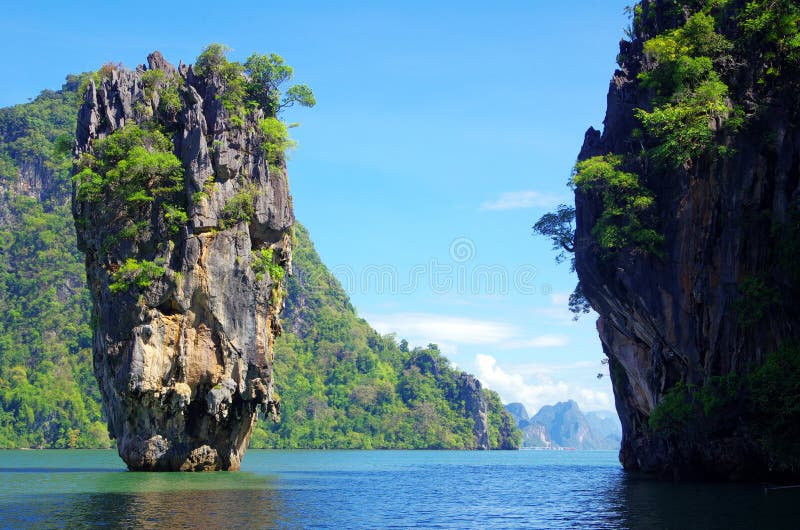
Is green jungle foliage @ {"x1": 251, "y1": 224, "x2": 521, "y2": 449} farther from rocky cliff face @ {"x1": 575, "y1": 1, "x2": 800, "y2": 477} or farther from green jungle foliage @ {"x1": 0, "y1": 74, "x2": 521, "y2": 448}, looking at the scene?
rocky cliff face @ {"x1": 575, "y1": 1, "x2": 800, "y2": 477}

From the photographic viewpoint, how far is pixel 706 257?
34.8 m

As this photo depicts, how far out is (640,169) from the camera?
39.6 meters

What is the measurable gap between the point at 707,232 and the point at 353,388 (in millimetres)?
118178

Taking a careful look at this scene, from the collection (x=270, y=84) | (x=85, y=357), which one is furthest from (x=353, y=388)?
(x=270, y=84)

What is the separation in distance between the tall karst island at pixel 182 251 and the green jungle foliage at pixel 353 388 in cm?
8943

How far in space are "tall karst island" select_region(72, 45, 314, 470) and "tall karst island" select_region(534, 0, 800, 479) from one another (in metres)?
16.9

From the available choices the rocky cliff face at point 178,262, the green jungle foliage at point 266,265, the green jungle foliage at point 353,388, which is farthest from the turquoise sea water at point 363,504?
the green jungle foliage at point 353,388

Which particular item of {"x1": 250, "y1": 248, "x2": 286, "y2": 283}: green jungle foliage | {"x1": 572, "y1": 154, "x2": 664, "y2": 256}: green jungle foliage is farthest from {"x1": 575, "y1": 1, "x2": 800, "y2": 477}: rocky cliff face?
{"x1": 250, "y1": 248, "x2": 286, "y2": 283}: green jungle foliage

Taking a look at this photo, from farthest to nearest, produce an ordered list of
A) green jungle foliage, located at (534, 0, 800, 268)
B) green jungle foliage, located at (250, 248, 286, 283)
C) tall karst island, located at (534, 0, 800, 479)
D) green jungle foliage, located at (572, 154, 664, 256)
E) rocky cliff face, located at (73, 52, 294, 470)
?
green jungle foliage, located at (250, 248, 286, 283), rocky cliff face, located at (73, 52, 294, 470), green jungle foliage, located at (572, 154, 664, 256), green jungle foliage, located at (534, 0, 800, 268), tall karst island, located at (534, 0, 800, 479)

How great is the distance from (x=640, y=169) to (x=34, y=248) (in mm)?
116189

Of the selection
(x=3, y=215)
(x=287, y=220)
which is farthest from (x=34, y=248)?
(x=287, y=220)

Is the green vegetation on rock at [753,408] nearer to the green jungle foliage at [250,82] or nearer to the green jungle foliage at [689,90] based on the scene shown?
the green jungle foliage at [689,90]

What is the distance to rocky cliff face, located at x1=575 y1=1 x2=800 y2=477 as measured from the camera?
32062mm

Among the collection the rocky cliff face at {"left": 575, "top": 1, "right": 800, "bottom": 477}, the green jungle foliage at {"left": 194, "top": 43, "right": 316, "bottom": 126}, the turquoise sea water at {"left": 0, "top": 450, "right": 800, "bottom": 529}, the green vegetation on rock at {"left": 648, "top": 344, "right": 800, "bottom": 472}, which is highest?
the green jungle foliage at {"left": 194, "top": 43, "right": 316, "bottom": 126}
